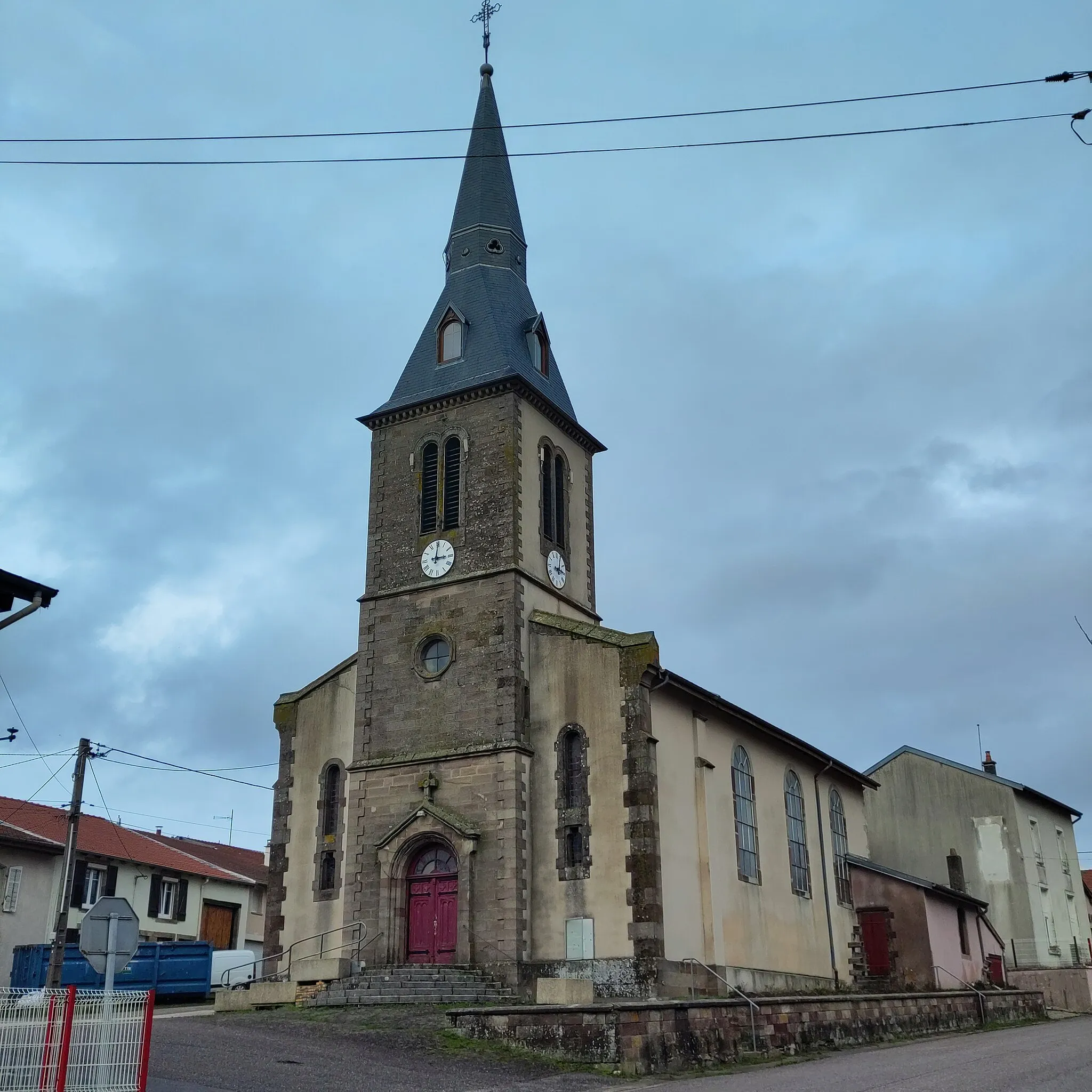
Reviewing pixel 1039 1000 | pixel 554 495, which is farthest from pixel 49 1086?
pixel 1039 1000

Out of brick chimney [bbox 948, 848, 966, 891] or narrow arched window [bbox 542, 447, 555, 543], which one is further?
brick chimney [bbox 948, 848, 966, 891]

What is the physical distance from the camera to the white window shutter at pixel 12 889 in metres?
35.8

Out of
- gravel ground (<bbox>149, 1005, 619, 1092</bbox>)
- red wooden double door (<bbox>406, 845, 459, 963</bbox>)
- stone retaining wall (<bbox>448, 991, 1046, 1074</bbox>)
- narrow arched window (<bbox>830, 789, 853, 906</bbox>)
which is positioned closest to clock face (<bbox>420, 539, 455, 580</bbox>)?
red wooden double door (<bbox>406, 845, 459, 963</bbox>)

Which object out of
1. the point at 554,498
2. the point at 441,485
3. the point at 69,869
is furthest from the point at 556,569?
the point at 69,869

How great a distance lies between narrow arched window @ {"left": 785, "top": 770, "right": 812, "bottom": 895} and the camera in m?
31.7

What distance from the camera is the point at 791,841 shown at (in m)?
32.1

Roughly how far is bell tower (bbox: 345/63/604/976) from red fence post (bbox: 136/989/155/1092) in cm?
1326

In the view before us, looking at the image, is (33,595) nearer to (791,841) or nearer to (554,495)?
(554,495)

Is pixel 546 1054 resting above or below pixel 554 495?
below

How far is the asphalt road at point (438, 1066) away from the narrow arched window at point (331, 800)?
257 inches

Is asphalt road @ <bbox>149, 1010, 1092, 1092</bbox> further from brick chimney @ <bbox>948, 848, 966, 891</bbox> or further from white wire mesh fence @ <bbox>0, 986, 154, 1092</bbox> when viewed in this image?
brick chimney @ <bbox>948, 848, 966, 891</bbox>

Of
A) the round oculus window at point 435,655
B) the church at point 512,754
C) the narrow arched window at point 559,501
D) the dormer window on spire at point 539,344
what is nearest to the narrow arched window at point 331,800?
the church at point 512,754

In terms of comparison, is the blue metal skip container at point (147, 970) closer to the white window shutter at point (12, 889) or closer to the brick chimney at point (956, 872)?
the white window shutter at point (12, 889)

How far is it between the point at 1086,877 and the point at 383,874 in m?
51.8
